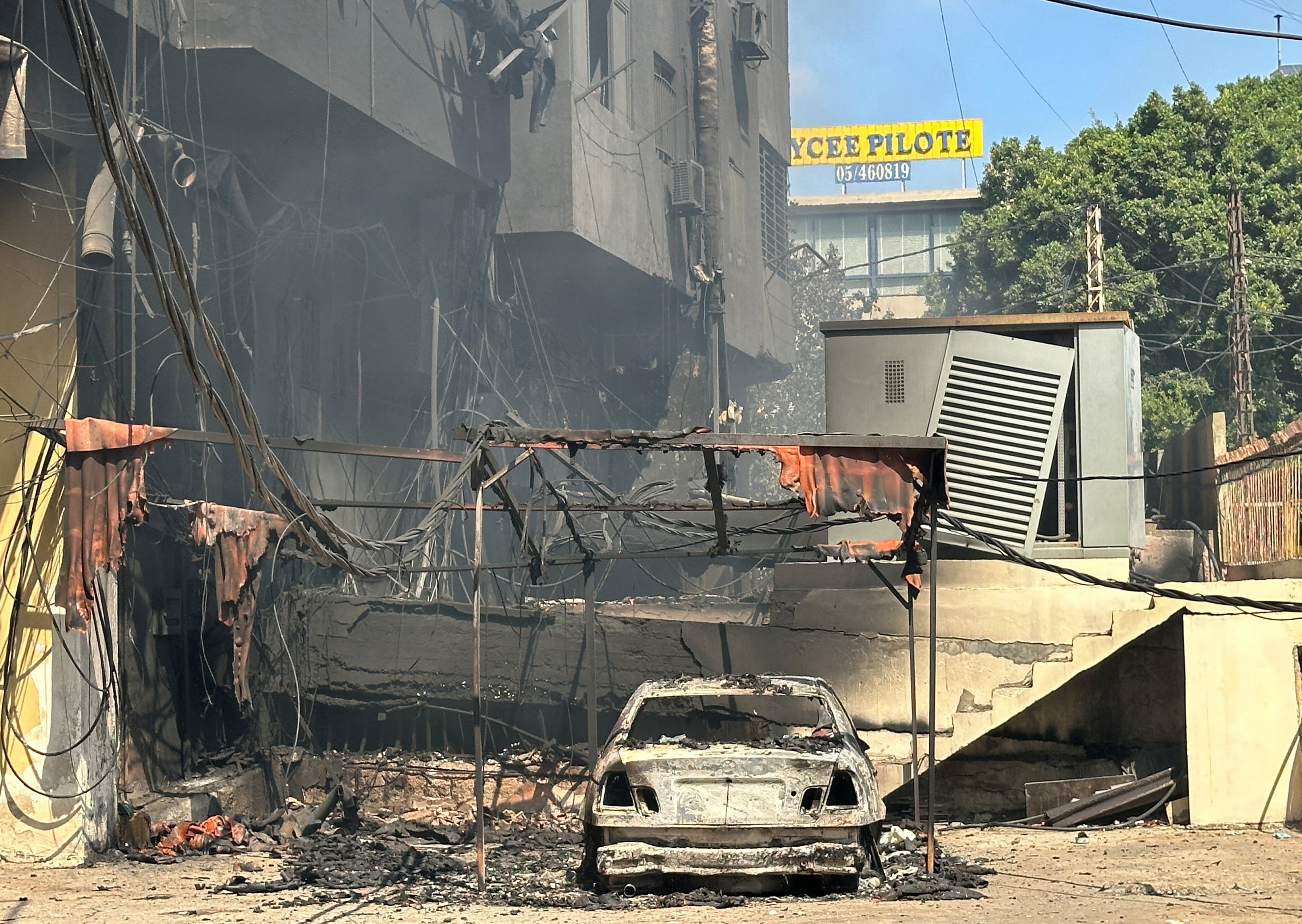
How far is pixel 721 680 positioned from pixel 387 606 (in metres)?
5.19

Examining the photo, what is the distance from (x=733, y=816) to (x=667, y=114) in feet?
66.0

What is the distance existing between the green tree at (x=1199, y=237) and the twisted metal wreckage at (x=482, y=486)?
22807mm

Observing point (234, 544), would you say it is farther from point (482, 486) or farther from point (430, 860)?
point (482, 486)

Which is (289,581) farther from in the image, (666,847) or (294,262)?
(666,847)

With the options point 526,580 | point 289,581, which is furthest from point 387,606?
point 526,580

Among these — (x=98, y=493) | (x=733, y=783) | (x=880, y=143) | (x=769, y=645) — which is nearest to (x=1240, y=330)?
(x=769, y=645)

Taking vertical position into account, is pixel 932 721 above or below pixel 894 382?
below

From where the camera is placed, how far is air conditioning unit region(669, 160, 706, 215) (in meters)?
25.8

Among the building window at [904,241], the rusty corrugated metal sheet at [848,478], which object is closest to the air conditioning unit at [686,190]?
the rusty corrugated metal sheet at [848,478]

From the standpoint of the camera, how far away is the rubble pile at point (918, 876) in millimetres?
8555

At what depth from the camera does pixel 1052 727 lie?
1416 cm

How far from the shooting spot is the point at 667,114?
2634cm

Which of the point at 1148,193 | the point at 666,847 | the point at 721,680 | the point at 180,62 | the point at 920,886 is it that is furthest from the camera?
the point at 1148,193

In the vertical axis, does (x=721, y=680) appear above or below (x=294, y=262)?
below
